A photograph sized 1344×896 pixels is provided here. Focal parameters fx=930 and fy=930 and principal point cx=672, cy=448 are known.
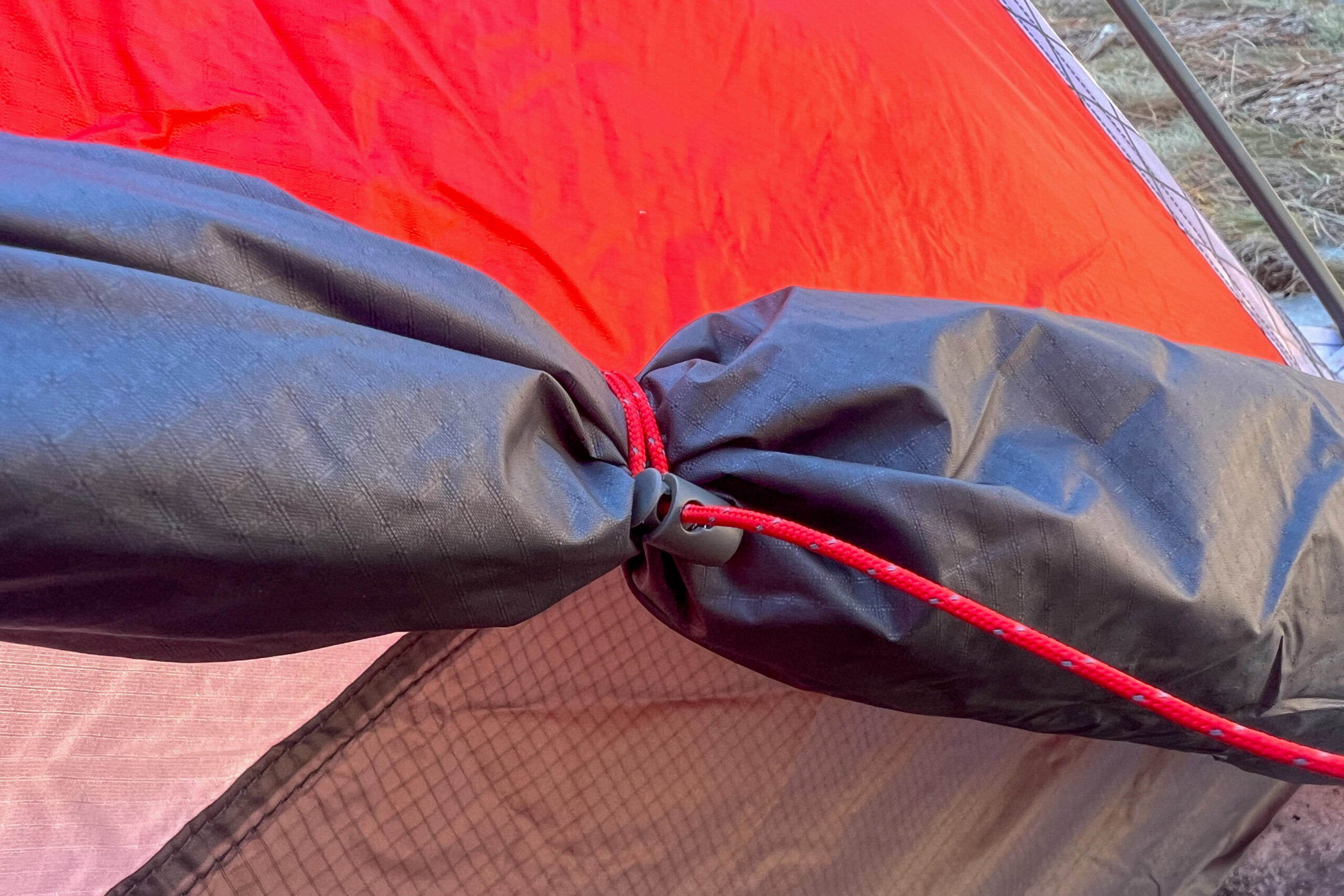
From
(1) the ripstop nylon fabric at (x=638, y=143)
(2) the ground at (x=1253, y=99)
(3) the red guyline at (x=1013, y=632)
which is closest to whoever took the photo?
(3) the red guyline at (x=1013, y=632)

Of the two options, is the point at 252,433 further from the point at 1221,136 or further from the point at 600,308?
the point at 1221,136

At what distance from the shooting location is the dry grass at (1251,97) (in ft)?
6.69

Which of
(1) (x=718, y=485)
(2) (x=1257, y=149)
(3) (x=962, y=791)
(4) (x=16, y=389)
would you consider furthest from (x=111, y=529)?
(2) (x=1257, y=149)

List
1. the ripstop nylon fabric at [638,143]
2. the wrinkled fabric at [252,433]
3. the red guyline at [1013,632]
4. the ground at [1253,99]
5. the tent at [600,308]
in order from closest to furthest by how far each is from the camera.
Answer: the wrinkled fabric at [252,433] < the red guyline at [1013,632] < the tent at [600,308] < the ripstop nylon fabric at [638,143] < the ground at [1253,99]

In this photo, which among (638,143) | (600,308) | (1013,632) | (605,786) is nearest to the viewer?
(1013,632)

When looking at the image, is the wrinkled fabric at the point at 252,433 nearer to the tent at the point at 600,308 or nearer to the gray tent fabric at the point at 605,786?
the tent at the point at 600,308

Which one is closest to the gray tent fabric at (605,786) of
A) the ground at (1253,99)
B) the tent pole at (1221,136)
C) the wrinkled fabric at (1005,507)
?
the wrinkled fabric at (1005,507)

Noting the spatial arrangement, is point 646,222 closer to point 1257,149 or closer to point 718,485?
point 718,485

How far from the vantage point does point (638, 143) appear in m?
0.92

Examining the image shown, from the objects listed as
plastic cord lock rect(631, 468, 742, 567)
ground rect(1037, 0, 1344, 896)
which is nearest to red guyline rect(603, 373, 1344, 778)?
plastic cord lock rect(631, 468, 742, 567)

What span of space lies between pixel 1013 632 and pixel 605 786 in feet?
1.11

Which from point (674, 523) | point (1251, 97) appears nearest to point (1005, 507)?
point (674, 523)

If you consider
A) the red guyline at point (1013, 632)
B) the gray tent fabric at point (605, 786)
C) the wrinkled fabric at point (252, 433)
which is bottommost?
the gray tent fabric at point (605, 786)

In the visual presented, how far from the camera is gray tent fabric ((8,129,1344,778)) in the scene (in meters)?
0.32
